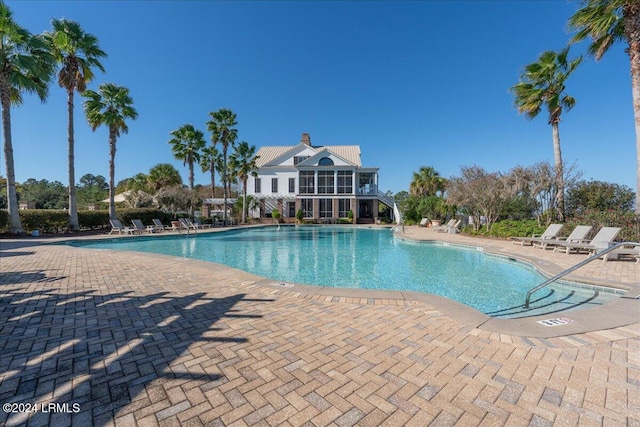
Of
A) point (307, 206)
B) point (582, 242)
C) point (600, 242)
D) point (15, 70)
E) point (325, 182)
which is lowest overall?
point (582, 242)

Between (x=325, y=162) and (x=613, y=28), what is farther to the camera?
(x=325, y=162)

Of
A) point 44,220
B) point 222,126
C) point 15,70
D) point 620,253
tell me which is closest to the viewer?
point 620,253

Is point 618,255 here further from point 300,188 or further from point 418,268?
point 300,188

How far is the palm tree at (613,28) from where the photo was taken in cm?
996

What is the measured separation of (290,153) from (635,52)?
2860 centimetres

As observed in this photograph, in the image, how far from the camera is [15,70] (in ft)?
43.9

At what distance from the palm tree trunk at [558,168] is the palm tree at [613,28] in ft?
12.6

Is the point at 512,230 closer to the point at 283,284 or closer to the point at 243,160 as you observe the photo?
the point at 283,284

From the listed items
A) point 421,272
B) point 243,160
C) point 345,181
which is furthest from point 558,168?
point 243,160

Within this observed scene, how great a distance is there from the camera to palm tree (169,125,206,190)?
27.0 meters

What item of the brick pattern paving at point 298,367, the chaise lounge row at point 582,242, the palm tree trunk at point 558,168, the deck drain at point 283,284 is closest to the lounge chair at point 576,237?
the chaise lounge row at point 582,242

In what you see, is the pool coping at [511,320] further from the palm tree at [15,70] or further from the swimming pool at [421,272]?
the palm tree at [15,70]

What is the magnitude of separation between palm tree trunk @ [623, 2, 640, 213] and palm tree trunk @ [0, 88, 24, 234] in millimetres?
26946

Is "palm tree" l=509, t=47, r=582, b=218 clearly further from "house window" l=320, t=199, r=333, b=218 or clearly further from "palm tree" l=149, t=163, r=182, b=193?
"palm tree" l=149, t=163, r=182, b=193
